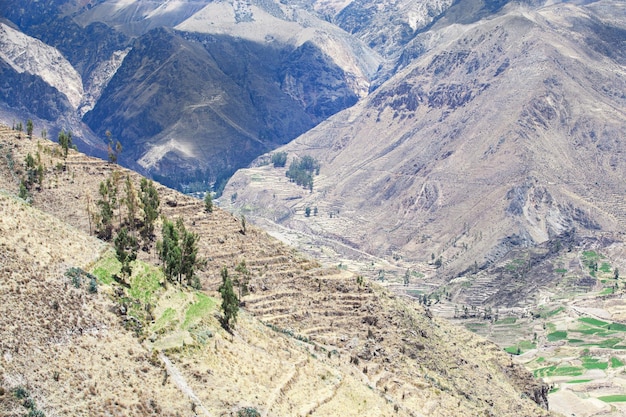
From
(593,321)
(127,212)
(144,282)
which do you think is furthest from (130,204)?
(593,321)

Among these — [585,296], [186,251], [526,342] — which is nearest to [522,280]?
[585,296]

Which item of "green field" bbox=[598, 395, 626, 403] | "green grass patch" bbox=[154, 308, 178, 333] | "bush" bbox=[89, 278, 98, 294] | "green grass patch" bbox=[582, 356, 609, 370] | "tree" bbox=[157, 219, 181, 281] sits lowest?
"green field" bbox=[598, 395, 626, 403]

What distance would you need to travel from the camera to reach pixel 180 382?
58.8 m

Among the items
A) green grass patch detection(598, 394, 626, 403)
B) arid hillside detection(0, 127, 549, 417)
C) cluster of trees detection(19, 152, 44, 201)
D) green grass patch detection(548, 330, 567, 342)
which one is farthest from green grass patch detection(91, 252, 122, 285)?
green grass patch detection(548, 330, 567, 342)

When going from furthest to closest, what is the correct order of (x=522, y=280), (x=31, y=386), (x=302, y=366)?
(x=522, y=280) → (x=302, y=366) → (x=31, y=386)

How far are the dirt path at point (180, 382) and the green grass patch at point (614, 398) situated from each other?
93.4 m

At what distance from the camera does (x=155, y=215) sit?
9638 centimetres

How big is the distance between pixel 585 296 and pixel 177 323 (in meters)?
137

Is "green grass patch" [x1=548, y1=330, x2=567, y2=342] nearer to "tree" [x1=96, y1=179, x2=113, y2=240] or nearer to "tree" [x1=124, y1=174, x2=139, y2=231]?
"tree" [x1=124, y1=174, x2=139, y2=231]

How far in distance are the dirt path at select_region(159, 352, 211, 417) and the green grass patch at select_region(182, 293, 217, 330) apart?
20.7 ft

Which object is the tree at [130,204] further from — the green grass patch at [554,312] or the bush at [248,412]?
the green grass patch at [554,312]

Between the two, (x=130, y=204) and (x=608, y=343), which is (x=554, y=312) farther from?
(x=130, y=204)

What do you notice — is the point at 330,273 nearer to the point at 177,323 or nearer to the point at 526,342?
the point at 177,323

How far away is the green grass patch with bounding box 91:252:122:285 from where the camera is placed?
222 feet
